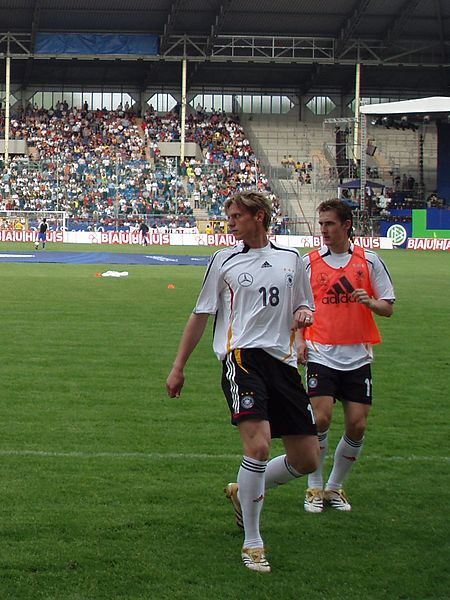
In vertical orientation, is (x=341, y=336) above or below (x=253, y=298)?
below

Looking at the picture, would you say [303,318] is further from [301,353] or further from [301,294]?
[301,353]

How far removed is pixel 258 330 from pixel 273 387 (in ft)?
1.08

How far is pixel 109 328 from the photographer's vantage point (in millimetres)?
16297

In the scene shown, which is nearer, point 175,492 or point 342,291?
point 342,291

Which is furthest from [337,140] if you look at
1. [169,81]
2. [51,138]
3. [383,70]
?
[51,138]

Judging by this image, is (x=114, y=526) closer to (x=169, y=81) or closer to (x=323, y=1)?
(x=323, y=1)

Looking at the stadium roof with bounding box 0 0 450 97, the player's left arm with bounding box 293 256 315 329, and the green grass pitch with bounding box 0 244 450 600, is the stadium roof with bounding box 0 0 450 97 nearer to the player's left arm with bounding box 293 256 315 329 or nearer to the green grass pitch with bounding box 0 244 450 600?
the green grass pitch with bounding box 0 244 450 600

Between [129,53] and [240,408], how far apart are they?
57.8 m

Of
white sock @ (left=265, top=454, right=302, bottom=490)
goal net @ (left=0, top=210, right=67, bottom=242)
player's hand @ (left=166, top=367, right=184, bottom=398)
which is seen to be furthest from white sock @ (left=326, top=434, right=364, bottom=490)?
goal net @ (left=0, top=210, right=67, bottom=242)

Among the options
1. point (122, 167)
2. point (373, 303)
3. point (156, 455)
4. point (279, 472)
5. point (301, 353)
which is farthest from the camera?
point (122, 167)

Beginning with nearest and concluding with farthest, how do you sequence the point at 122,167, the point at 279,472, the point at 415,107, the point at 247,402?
1. the point at 247,402
2. the point at 279,472
3. the point at 415,107
4. the point at 122,167

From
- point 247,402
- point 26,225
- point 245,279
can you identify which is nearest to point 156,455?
point 247,402

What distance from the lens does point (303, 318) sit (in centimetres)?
560

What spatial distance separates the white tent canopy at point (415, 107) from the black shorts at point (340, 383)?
2015 inches
